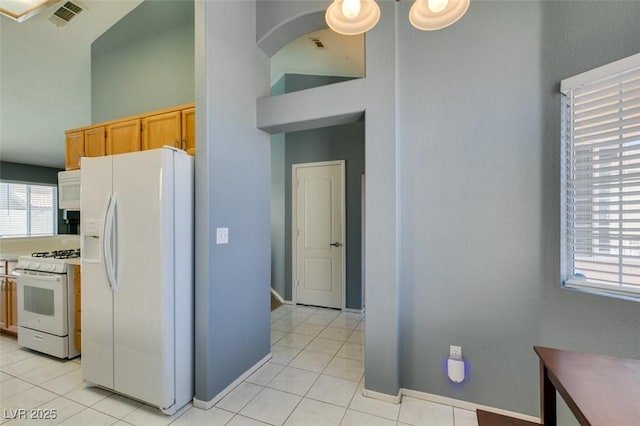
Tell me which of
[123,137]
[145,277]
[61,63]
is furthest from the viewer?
[61,63]

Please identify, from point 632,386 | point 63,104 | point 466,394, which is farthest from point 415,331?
point 63,104

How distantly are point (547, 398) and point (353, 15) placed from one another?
1745 millimetres

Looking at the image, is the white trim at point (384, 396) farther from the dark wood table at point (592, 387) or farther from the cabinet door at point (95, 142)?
the cabinet door at point (95, 142)

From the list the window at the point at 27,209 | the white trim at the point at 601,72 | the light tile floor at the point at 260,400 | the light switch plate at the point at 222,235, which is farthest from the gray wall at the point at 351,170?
the window at the point at 27,209

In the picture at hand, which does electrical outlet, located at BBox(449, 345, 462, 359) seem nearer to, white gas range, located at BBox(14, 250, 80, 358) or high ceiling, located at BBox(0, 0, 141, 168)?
white gas range, located at BBox(14, 250, 80, 358)

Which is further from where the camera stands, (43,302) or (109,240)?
(43,302)

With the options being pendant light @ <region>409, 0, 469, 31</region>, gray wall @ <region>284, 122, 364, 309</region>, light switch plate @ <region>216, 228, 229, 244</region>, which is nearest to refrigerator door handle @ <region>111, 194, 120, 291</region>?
light switch plate @ <region>216, 228, 229, 244</region>

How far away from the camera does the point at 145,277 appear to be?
188 cm

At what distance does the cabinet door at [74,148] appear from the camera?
121 inches

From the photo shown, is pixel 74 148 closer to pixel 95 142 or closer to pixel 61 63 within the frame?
pixel 95 142

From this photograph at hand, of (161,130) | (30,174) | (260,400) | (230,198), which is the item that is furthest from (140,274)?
(30,174)

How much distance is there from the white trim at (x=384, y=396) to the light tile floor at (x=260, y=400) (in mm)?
31

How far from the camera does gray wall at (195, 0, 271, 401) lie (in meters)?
1.99

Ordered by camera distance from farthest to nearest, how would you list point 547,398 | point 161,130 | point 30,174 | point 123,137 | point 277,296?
1. point 30,174
2. point 277,296
3. point 123,137
4. point 161,130
5. point 547,398
